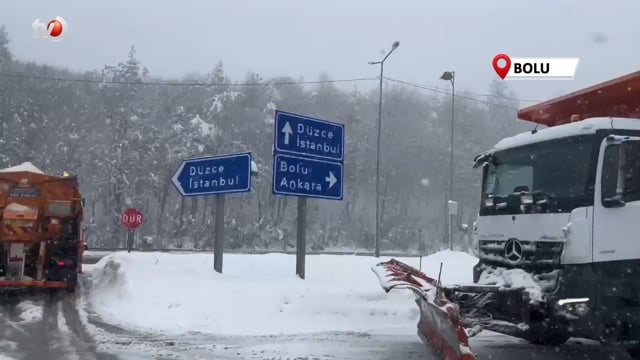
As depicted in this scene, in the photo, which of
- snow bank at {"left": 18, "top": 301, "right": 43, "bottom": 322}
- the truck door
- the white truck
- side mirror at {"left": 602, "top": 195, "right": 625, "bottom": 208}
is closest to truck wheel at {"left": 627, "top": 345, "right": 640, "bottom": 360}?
the white truck

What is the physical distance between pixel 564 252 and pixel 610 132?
4.83 ft

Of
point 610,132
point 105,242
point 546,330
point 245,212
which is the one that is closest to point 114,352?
point 546,330

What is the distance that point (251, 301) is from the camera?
1034 cm

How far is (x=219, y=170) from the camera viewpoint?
1270 cm

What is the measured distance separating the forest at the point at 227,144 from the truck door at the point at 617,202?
138 ft

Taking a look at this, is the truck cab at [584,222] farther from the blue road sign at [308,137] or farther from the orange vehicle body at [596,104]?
the blue road sign at [308,137]

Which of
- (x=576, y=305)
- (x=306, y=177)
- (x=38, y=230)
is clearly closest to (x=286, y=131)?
(x=306, y=177)

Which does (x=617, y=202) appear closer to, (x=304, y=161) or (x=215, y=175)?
(x=304, y=161)

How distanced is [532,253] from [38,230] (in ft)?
33.8

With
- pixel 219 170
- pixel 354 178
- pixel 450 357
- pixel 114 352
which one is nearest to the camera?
pixel 450 357

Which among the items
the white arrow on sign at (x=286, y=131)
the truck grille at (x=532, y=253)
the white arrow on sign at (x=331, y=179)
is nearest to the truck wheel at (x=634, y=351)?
the truck grille at (x=532, y=253)

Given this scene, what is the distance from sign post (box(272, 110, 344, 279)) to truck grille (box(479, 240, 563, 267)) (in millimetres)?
4762

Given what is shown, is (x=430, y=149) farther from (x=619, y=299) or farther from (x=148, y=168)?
(x=619, y=299)

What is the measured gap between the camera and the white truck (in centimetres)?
684
